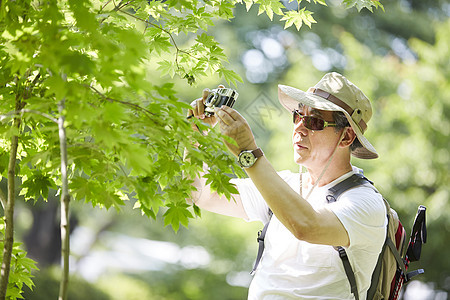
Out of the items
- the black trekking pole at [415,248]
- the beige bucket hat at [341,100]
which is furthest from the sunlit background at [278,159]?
the black trekking pole at [415,248]

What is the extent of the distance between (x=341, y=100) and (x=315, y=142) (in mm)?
148

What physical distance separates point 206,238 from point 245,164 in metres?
6.21

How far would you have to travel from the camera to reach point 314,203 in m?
1.65

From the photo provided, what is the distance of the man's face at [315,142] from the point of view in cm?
165

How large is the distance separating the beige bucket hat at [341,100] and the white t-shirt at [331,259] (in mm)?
205

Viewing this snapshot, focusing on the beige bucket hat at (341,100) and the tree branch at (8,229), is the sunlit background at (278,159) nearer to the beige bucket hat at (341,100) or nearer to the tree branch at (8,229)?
the beige bucket hat at (341,100)

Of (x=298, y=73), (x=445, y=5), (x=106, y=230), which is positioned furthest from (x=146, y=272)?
(x=445, y=5)

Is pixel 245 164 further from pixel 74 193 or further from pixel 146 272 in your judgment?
pixel 146 272

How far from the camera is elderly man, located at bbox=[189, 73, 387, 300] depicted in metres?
1.40

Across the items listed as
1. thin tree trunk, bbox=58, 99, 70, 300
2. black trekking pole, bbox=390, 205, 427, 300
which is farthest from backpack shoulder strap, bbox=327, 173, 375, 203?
thin tree trunk, bbox=58, 99, 70, 300

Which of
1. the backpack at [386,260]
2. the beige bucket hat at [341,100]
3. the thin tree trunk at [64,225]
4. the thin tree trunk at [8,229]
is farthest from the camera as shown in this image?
the beige bucket hat at [341,100]

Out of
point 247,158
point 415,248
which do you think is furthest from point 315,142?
point 415,248

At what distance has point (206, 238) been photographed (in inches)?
295

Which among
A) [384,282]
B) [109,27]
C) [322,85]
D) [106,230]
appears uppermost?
[106,230]
